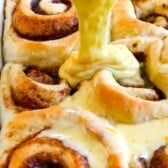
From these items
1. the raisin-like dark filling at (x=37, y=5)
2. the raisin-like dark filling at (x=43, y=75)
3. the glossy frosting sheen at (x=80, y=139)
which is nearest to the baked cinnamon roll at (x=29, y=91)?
the raisin-like dark filling at (x=43, y=75)

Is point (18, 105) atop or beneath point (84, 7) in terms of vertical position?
beneath

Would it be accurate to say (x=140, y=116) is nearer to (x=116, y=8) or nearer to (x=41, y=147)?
(x=41, y=147)

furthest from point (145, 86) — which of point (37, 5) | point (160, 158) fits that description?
point (37, 5)

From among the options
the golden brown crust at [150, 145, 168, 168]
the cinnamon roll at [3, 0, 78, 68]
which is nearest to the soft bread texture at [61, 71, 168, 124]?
the golden brown crust at [150, 145, 168, 168]

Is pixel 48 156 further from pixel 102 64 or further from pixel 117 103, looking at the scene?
pixel 102 64

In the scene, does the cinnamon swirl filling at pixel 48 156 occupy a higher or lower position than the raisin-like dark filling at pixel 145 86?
lower

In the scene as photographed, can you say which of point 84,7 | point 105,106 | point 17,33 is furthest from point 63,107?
point 17,33

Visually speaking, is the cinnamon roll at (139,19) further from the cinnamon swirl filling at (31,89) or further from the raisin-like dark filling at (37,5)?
the cinnamon swirl filling at (31,89)
